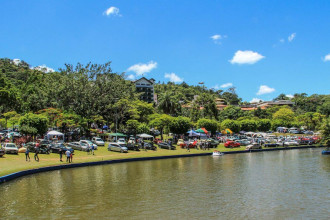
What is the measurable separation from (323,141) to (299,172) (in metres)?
29.9

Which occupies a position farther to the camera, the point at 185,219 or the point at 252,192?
the point at 252,192

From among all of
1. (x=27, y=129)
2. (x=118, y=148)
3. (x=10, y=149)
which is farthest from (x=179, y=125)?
(x=10, y=149)

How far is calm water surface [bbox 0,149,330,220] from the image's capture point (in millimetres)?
16125

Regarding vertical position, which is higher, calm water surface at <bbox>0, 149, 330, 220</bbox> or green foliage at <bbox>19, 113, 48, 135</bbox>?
green foliage at <bbox>19, 113, 48, 135</bbox>

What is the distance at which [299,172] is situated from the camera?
1240 inches

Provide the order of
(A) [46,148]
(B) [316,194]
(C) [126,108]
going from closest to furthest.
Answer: (B) [316,194] → (A) [46,148] → (C) [126,108]

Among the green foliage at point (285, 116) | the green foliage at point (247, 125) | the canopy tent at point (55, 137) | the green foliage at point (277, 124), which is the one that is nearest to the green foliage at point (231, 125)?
the green foliage at point (247, 125)

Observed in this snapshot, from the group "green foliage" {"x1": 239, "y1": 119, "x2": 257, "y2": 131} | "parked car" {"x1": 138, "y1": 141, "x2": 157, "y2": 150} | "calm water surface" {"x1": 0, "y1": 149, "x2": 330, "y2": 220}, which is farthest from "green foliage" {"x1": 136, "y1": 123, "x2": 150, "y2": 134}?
"green foliage" {"x1": 239, "y1": 119, "x2": 257, "y2": 131}

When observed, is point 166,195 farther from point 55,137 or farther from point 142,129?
point 142,129

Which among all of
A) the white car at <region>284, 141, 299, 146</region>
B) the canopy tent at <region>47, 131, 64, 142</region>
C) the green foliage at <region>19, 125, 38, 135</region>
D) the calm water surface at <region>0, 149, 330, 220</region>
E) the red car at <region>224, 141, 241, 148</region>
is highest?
the green foliage at <region>19, 125, 38, 135</region>

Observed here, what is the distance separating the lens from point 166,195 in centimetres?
2017

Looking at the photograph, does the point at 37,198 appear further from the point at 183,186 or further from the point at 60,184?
the point at 183,186

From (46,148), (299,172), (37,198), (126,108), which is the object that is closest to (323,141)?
(299,172)

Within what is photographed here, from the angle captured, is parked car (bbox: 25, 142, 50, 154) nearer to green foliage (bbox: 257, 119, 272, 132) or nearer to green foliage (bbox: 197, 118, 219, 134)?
green foliage (bbox: 197, 118, 219, 134)
